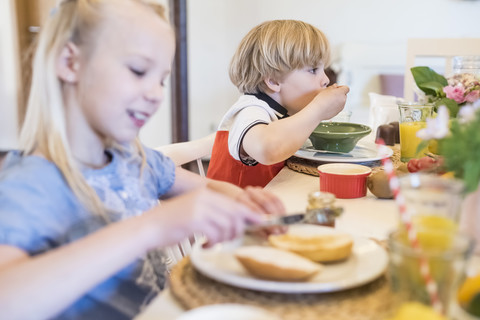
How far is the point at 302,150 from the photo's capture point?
5.54ft

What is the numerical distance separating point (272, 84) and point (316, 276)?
1.12 m

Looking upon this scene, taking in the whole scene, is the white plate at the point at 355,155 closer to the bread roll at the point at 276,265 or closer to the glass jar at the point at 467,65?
the glass jar at the point at 467,65

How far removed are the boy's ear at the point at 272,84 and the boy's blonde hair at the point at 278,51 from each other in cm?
1

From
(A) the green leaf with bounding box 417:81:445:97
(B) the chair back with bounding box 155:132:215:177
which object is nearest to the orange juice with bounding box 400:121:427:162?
(A) the green leaf with bounding box 417:81:445:97

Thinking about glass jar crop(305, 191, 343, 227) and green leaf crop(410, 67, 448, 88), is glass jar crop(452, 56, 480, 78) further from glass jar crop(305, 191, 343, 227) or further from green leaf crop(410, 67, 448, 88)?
glass jar crop(305, 191, 343, 227)

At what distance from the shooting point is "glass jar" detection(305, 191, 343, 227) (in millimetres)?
954

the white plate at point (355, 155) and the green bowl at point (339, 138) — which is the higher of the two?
the green bowl at point (339, 138)

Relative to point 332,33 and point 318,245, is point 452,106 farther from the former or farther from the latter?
point 332,33

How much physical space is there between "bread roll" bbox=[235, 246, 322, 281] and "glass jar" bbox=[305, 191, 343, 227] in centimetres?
19

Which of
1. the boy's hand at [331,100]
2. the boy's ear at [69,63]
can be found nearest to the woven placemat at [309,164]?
the boy's hand at [331,100]

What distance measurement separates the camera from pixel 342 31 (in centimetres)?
439

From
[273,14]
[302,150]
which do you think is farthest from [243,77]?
[273,14]

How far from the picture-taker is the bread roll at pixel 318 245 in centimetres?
80

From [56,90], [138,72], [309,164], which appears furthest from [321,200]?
[309,164]
